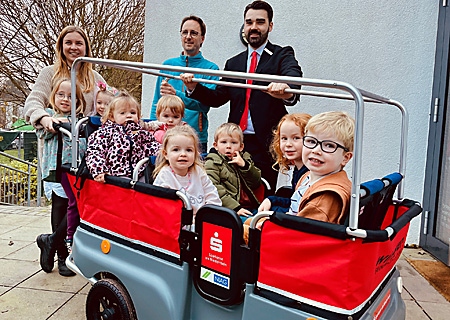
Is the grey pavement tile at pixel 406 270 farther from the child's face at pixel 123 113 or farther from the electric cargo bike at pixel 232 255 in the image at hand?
the child's face at pixel 123 113

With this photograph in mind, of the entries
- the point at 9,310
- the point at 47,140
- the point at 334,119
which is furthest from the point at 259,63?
the point at 9,310

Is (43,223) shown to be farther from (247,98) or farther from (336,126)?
(336,126)

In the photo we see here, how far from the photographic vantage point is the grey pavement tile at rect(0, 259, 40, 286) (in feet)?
10.4

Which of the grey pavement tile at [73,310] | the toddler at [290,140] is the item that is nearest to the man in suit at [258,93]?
the toddler at [290,140]

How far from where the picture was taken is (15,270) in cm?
336

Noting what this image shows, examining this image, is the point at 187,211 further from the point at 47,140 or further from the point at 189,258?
the point at 47,140

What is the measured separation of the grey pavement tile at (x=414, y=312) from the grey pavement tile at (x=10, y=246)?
353 centimetres

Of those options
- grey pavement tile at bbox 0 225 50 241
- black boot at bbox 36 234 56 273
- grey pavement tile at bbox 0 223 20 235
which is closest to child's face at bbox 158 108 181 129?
black boot at bbox 36 234 56 273

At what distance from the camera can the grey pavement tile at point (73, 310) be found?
2625 millimetres

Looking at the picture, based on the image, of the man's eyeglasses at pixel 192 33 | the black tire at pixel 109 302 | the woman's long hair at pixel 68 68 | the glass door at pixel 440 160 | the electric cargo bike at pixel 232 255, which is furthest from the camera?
the glass door at pixel 440 160

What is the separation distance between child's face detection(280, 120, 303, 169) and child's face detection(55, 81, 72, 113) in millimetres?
1685

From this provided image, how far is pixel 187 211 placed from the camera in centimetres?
191

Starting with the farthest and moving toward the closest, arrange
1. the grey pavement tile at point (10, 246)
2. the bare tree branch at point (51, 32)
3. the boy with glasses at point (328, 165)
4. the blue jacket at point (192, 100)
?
the bare tree branch at point (51, 32), the grey pavement tile at point (10, 246), the blue jacket at point (192, 100), the boy with glasses at point (328, 165)

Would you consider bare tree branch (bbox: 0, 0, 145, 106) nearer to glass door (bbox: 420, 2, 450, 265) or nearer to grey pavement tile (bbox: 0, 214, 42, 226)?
grey pavement tile (bbox: 0, 214, 42, 226)
